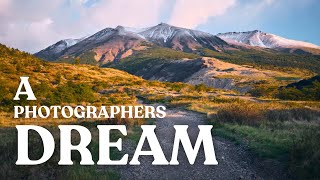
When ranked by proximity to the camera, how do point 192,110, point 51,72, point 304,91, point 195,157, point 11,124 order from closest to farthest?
point 195,157 → point 11,124 → point 192,110 → point 304,91 → point 51,72

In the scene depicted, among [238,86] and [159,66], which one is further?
[159,66]

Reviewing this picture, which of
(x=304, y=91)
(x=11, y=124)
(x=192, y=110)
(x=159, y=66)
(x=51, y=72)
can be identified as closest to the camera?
(x=11, y=124)

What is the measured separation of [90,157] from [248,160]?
512 centimetres

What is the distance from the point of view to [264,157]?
12031 mm

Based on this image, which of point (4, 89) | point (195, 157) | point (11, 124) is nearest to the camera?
point (195, 157)

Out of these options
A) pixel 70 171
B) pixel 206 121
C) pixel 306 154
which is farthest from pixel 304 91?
pixel 70 171

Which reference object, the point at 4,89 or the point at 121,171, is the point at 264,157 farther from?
the point at 4,89

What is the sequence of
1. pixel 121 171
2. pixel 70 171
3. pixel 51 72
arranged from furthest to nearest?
1. pixel 51 72
2. pixel 121 171
3. pixel 70 171

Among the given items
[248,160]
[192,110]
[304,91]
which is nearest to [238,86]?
[304,91]

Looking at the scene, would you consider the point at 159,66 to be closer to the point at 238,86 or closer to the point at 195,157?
the point at 238,86

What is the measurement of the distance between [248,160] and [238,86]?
250ft

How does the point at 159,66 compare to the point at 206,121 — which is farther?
the point at 159,66

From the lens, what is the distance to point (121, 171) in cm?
1061

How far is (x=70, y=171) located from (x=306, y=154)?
6.68 meters
